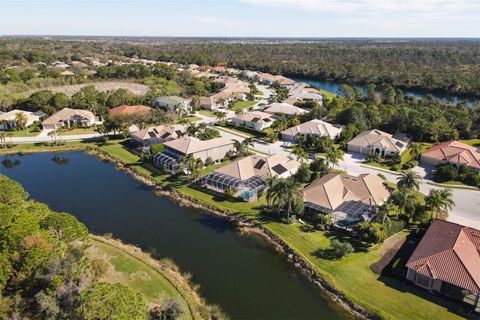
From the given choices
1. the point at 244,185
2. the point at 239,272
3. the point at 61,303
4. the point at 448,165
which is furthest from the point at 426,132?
the point at 61,303

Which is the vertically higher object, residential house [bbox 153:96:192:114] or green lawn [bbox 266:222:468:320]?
residential house [bbox 153:96:192:114]

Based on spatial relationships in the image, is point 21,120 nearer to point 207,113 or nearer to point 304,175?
point 207,113

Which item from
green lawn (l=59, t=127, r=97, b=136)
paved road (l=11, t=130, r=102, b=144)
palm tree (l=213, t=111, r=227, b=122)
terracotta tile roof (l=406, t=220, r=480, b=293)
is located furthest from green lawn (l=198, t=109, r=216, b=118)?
terracotta tile roof (l=406, t=220, r=480, b=293)

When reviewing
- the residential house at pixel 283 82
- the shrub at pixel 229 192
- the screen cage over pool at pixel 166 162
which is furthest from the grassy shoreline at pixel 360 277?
the residential house at pixel 283 82

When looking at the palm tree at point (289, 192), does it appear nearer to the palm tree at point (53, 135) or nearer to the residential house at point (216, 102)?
the palm tree at point (53, 135)

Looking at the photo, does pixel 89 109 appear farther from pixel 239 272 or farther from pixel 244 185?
pixel 239 272

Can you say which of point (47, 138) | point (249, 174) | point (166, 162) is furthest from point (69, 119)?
point (249, 174)

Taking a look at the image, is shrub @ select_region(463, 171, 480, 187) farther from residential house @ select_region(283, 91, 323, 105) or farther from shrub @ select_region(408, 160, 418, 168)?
residential house @ select_region(283, 91, 323, 105)
